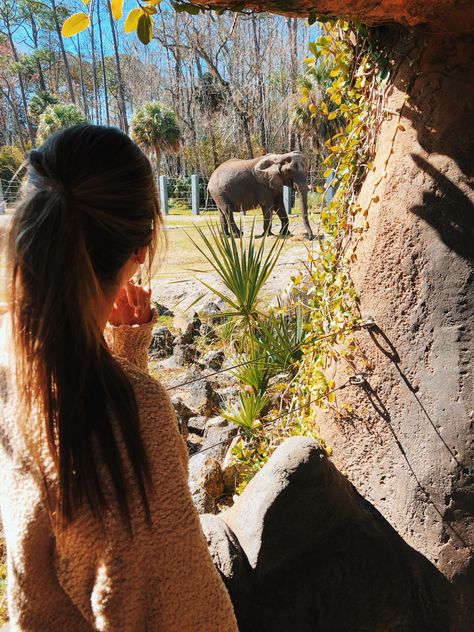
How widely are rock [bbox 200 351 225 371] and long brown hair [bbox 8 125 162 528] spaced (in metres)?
4.35

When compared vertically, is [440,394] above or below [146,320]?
below

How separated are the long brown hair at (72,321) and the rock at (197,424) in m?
3.31

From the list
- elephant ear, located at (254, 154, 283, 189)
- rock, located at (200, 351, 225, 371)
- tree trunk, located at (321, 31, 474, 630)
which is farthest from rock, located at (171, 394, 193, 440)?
elephant ear, located at (254, 154, 283, 189)

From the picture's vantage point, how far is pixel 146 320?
4.30ft

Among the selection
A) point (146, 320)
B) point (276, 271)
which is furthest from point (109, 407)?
point (276, 271)

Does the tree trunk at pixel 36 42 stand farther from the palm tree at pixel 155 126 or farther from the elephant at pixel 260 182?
the elephant at pixel 260 182

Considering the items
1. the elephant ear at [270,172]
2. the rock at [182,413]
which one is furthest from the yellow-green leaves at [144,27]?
the elephant ear at [270,172]

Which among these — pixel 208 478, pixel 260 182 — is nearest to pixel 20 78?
→ pixel 260 182

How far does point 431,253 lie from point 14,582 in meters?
1.54

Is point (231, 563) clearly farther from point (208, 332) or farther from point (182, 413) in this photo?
point (208, 332)

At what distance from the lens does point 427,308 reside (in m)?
1.94

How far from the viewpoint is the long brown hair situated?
33.9 inches

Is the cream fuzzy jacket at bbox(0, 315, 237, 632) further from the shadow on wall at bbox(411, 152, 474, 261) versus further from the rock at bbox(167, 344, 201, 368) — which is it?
the rock at bbox(167, 344, 201, 368)

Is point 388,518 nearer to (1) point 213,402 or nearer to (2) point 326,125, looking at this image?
(1) point 213,402
